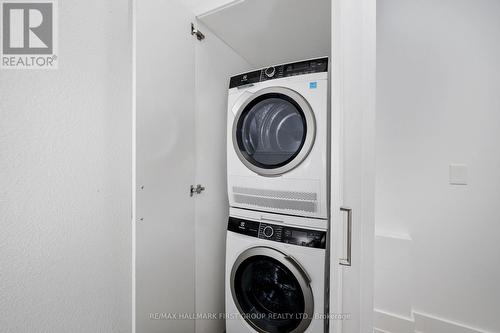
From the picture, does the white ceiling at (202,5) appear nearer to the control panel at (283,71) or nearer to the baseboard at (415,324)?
the control panel at (283,71)

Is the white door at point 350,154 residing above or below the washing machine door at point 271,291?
above

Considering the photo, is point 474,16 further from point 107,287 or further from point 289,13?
point 107,287

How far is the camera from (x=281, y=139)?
127 cm

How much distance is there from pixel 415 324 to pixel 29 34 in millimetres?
2769

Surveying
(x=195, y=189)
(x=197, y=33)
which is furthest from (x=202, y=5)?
(x=195, y=189)

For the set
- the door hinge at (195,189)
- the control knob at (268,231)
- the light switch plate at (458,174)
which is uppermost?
the light switch plate at (458,174)

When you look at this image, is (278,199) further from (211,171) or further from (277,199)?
(211,171)

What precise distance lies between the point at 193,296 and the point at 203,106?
45.4 inches

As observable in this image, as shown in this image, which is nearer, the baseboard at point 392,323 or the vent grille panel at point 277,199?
the vent grille panel at point 277,199

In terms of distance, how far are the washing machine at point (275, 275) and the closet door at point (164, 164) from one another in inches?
10.6

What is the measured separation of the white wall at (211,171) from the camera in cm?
134

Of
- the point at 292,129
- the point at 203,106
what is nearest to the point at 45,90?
the point at 203,106

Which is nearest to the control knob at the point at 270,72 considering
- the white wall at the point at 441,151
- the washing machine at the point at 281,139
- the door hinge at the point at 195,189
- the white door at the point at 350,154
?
the washing machine at the point at 281,139

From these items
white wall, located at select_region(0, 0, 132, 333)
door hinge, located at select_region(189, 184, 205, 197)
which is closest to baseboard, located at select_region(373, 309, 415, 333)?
door hinge, located at select_region(189, 184, 205, 197)
